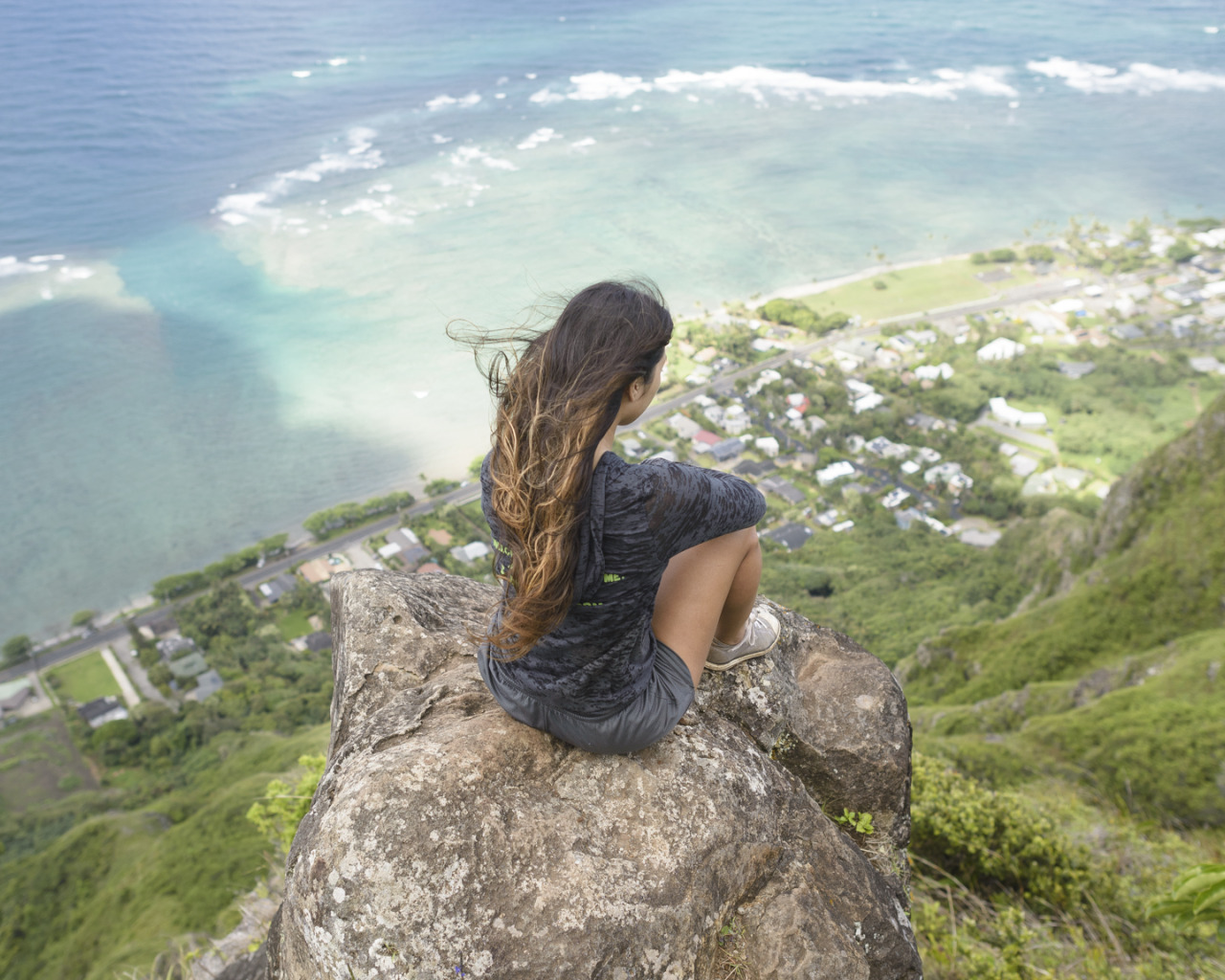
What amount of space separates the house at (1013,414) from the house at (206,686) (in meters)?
40.2

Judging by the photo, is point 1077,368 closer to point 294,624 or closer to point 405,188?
point 294,624

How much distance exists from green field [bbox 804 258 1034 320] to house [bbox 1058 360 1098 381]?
826cm

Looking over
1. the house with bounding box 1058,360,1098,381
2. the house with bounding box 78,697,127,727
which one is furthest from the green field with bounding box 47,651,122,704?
the house with bounding box 1058,360,1098,381

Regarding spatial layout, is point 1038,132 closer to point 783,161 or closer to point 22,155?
point 783,161

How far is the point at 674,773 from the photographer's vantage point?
3.22 meters

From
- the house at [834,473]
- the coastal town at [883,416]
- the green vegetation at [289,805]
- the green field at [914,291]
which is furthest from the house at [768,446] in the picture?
the green vegetation at [289,805]

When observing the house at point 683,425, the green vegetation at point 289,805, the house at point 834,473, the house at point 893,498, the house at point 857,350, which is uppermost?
the green vegetation at point 289,805

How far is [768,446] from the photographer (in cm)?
4097

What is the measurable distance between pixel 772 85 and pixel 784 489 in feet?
193

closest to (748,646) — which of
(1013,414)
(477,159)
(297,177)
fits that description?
(1013,414)

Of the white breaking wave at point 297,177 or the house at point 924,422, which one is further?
the white breaking wave at point 297,177

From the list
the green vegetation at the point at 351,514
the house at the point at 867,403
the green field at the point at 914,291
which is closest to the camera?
the green vegetation at the point at 351,514

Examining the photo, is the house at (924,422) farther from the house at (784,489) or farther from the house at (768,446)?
the house at (784,489)

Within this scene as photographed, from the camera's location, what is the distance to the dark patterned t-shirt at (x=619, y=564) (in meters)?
2.67
